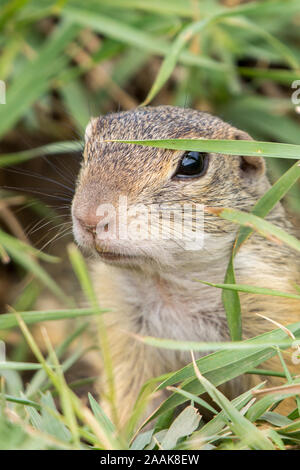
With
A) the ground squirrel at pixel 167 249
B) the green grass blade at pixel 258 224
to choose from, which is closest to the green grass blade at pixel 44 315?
the ground squirrel at pixel 167 249

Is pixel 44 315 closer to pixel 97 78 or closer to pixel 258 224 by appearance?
pixel 258 224

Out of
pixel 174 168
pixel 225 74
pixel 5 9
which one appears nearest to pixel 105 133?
pixel 174 168

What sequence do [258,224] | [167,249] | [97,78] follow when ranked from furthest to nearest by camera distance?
[97,78] < [167,249] < [258,224]

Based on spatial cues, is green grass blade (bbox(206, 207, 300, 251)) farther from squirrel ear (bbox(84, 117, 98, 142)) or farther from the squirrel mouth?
squirrel ear (bbox(84, 117, 98, 142))

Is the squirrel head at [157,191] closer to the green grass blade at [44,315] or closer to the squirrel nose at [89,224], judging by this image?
the squirrel nose at [89,224]

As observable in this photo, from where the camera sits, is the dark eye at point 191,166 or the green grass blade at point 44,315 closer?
the green grass blade at point 44,315

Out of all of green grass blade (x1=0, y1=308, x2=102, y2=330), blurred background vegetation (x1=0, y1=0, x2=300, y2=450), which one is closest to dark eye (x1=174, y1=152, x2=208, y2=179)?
green grass blade (x1=0, y1=308, x2=102, y2=330)

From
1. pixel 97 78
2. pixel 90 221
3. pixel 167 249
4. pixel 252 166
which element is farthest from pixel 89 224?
pixel 97 78
